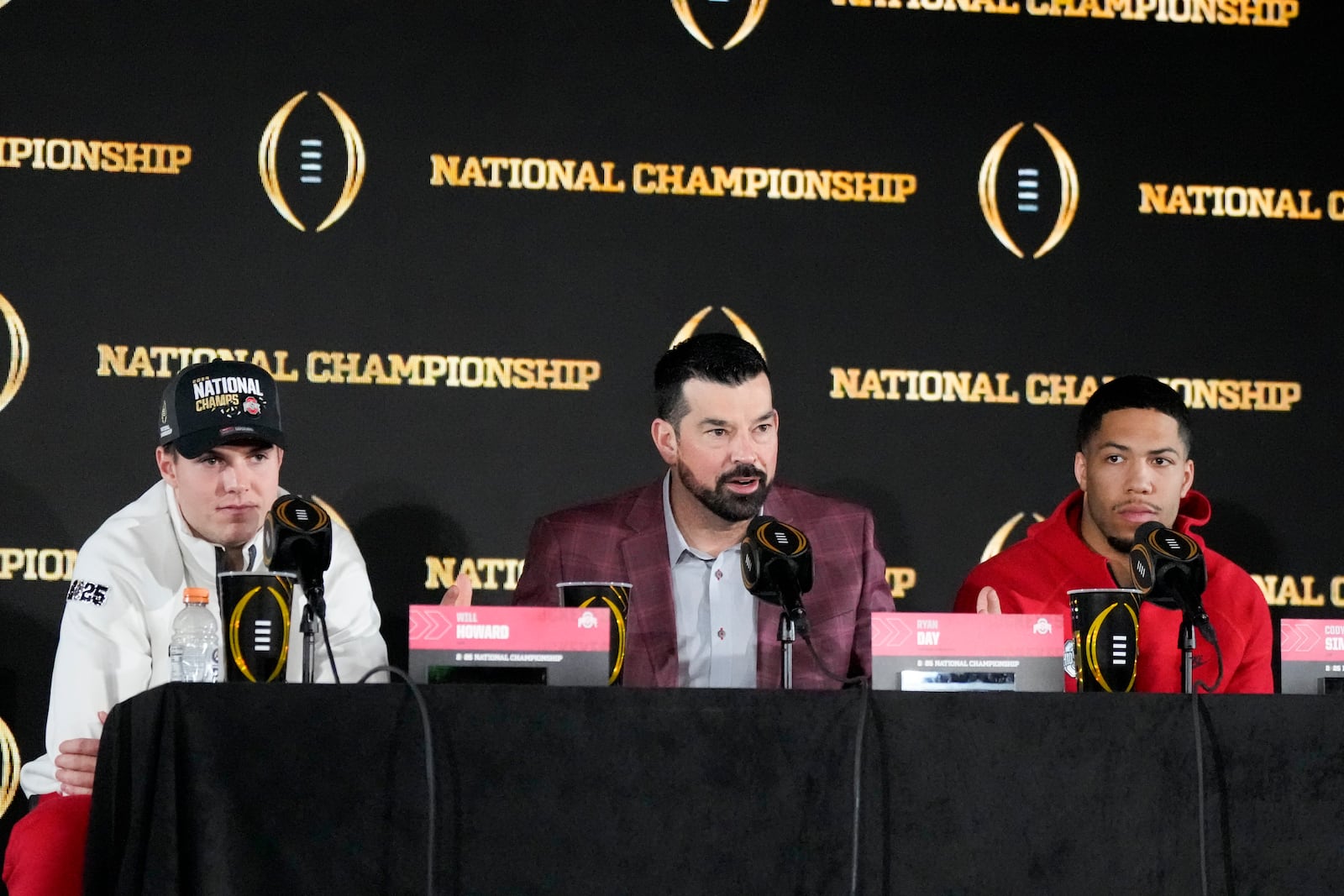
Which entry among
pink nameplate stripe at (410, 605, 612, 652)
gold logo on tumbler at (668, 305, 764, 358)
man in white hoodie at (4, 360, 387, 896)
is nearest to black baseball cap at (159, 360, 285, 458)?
man in white hoodie at (4, 360, 387, 896)

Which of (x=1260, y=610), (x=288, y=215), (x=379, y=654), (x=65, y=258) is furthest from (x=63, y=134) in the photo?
(x=1260, y=610)

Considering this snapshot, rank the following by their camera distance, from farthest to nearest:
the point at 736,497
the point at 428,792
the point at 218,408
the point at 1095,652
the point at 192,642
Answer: the point at 736,497, the point at 218,408, the point at 192,642, the point at 1095,652, the point at 428,792

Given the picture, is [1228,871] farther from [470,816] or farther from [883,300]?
[883,300]

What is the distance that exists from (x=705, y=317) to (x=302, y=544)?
1747 mm

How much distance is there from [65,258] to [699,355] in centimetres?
147

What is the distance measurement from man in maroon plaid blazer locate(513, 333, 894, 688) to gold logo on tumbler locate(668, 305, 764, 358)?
1.67 feet

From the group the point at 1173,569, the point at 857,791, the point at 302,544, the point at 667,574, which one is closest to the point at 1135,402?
the point at 667,574

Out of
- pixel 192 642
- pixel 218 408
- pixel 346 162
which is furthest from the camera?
pixel 346 162

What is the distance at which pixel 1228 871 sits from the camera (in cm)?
196

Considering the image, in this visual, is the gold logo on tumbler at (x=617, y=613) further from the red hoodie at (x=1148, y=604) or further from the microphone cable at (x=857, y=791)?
the red hoodie at (x=1148, y=604)

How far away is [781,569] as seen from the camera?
2170 millimetres

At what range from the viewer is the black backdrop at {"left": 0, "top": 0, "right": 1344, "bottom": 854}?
3500 millimetres

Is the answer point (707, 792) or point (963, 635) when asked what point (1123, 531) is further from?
point (707, 792)

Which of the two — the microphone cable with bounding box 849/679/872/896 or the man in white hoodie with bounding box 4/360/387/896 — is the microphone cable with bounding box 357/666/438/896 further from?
the man in white hoodie with bounding box 4/360/387/896
